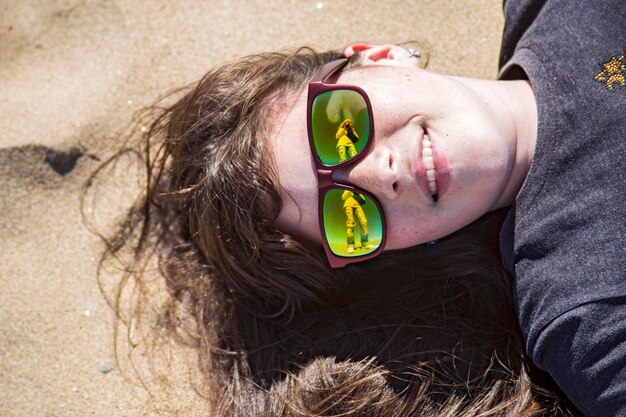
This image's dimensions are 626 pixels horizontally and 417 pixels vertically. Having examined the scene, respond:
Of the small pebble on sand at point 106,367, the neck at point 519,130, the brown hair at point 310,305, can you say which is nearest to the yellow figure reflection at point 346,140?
the brown hair at point 310,305

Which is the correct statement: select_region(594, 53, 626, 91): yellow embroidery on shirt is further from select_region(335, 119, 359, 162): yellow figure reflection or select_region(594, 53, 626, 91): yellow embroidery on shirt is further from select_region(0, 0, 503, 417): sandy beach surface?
select_region(335, 119, 359, 162): yellow figure reflection

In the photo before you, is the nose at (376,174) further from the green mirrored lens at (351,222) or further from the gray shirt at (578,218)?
the gray shirt at (578,218)

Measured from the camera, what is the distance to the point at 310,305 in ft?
7.36

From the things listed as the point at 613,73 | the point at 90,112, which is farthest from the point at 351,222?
the point at 90,112

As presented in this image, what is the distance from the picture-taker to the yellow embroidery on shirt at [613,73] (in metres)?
1.93

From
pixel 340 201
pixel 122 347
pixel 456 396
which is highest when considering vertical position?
pixel 340 201

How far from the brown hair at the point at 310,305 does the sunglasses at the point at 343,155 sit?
0.59ft

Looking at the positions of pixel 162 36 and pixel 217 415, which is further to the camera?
pixel 162 36

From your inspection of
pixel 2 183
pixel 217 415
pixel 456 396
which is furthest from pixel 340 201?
pixel 2 183

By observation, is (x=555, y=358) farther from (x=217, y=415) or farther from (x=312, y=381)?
(x=217, y=415)

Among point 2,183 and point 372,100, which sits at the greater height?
point 372,100

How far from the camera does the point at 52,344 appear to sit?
7.93ft

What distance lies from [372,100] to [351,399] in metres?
1.07

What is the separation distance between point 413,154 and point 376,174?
0.13m
